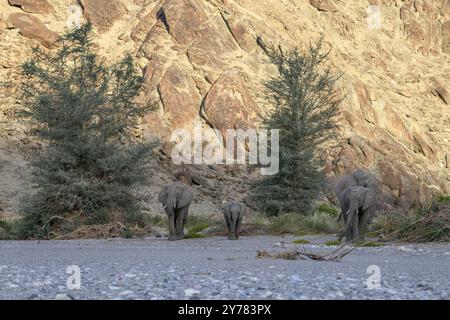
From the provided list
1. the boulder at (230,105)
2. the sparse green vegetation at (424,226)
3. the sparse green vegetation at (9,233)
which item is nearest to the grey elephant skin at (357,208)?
the sparse green vegetation at (424,226)

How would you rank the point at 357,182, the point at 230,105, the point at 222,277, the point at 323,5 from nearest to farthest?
the point at 222,277
the point at 357,182
the point at 230,105
the point at 323,5

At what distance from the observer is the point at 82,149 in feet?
65.8

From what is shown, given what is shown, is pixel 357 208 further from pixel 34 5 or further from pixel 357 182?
pixel 34 5

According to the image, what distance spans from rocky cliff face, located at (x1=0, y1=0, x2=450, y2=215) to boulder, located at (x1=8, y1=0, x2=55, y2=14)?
72mm

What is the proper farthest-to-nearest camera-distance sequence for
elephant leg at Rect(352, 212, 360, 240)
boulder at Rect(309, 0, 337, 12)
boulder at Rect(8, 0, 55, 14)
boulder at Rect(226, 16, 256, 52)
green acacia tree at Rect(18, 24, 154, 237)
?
boulder at Rect(309, 0, 337, 12) → boulder at Rect(226, 16, 256, 52) → boulder at Rect(8, 0, 55, 14) → green acacia tree at Rect(18, 24, 154, 237) → elephant leg at Rect(352, 212, 360, 240)

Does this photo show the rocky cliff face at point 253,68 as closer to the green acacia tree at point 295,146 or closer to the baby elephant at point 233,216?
the green acacia tree at point 295,146

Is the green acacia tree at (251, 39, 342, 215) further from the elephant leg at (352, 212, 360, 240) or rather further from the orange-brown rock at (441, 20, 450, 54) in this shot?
the orange-brown rock at (441, 20, 450, 54)

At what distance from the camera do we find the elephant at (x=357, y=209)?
14914mm

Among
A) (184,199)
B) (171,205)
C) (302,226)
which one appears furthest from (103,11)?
(171,205)

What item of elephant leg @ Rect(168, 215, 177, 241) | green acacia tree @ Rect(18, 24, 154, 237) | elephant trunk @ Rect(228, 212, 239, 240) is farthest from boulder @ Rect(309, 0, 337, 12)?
elephant leg @ Rect(168, 215, 177, 241)

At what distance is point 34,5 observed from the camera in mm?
46656

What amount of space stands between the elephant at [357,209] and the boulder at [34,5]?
36.8 m

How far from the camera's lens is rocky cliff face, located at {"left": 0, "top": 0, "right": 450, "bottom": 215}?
40969mm

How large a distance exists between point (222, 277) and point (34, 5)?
43.4 meters
